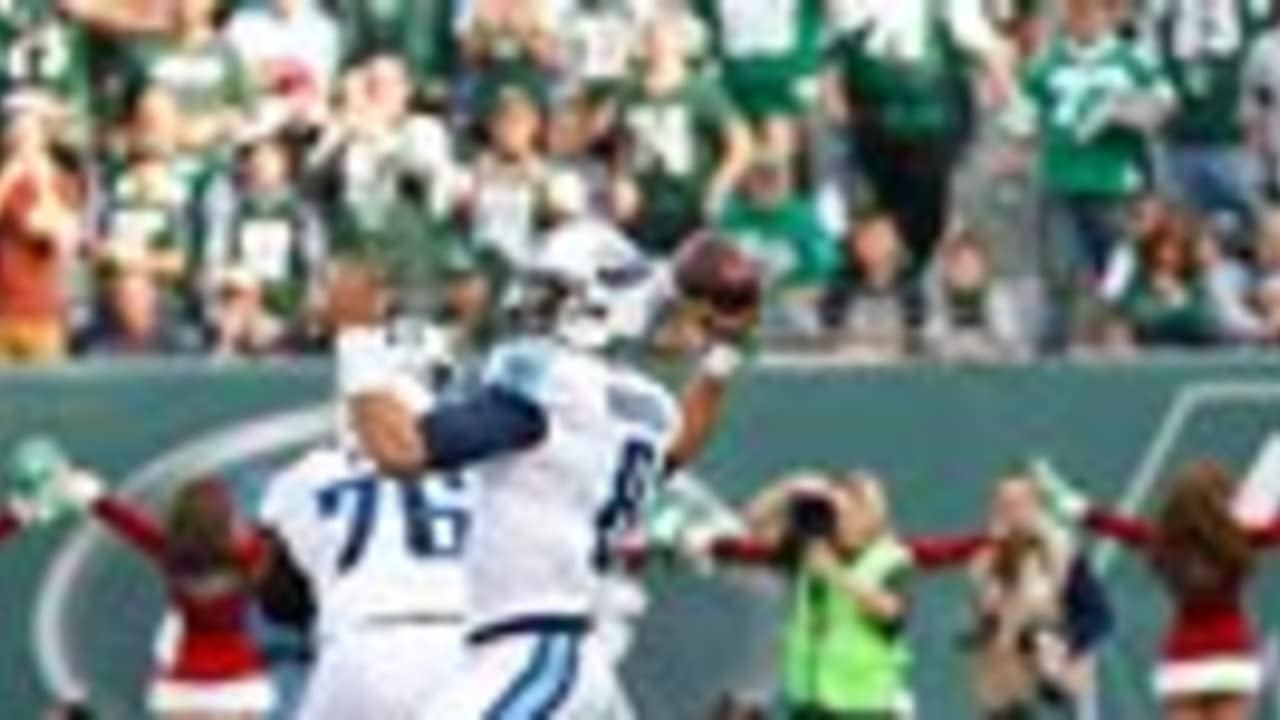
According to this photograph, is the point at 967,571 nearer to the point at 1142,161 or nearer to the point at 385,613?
the point at 1142,161

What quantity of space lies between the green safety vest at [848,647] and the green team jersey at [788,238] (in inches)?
59.2

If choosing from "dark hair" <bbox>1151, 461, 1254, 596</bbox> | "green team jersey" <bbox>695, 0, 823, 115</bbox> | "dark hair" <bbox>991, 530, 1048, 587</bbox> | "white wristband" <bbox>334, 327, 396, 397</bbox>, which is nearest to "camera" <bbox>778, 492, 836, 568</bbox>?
"dark hair" <bbox>991, 530, 1048, 587</bbox>

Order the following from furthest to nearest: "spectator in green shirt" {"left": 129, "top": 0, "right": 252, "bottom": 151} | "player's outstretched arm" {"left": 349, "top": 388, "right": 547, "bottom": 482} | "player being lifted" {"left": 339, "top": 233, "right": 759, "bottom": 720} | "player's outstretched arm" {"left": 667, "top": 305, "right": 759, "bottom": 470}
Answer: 1. "spectator in green shirt" {"left": 129, "top": 0, "right": 252, "bottom": 151}
2. "player's outstretched arm" {"left": 667, "top": 305, "right": 759, "bottom": 470}
3. "player being lifted" {"left": 339, "top": 233, "right": 759, "bottom": 720}
4. "player's outstretched arm" {"left": 349, "top": 388, "right": 547, "bottom": 482}

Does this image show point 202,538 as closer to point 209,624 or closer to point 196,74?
point 209,624

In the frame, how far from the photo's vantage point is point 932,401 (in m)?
20.8

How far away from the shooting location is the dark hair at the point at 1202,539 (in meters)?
15.0

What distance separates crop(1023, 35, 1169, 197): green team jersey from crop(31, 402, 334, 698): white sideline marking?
2808 millimetres

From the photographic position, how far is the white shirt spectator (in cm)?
2064

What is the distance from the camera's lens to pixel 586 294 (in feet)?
41.4

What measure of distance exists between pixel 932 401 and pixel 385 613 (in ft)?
15.6

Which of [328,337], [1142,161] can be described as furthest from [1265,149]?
[328,337]

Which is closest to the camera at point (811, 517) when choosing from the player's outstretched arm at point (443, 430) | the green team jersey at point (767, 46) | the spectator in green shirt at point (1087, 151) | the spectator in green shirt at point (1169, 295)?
the spectator in green shirt at point (1087, 151)

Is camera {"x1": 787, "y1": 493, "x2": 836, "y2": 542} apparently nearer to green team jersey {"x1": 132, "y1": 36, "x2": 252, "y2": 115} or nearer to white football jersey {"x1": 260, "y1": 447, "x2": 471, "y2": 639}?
green team jersey {"x1": 132, "y1": 36, "x2": 252, "y2": 115}

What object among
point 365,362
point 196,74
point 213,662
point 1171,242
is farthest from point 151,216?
point 365,362
